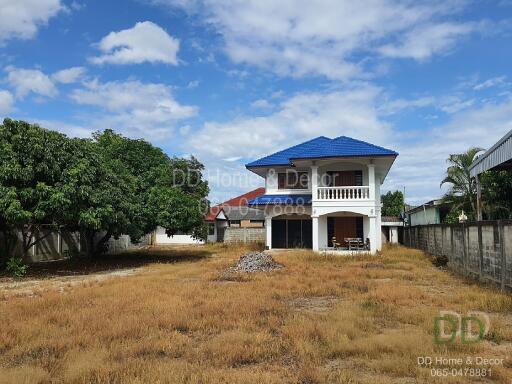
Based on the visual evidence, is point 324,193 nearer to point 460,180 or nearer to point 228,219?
point 460,180

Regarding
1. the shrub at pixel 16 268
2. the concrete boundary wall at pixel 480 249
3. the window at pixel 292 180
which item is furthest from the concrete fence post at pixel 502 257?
the shrub at pixel 16 268

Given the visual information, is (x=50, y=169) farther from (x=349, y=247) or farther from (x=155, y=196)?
(x=349, y=247)

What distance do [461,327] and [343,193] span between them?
13.6 meters

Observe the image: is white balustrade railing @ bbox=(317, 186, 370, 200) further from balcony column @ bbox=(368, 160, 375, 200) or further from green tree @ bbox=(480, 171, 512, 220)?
green tree @ bbox=(480, 171, 512, 220)

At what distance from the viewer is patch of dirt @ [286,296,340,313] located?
26.3ft

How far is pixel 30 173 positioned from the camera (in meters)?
12.8

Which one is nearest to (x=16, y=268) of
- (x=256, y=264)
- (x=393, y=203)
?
(x=256, y=264)

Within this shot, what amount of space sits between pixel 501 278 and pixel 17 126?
14.7 m

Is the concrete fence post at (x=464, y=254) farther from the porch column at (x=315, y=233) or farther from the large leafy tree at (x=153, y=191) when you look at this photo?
the large leafy tree at (x=153, y=191)

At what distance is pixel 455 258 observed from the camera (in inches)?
543

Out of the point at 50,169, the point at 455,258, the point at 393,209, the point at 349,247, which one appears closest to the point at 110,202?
the point at 50,169

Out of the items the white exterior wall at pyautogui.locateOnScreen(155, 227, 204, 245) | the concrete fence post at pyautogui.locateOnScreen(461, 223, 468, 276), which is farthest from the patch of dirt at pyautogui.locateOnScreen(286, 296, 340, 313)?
the white exterior wall at pyautogui.locateOnScreen(155, 227, 204, 245)

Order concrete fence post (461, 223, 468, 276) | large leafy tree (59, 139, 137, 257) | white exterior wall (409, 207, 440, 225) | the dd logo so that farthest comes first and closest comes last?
white exterior wall (409, 207, 440, 225) < large leafy tree (59, 139, 137, 257) < concrete fence post (461, 223, 468, 276) < the dd logo

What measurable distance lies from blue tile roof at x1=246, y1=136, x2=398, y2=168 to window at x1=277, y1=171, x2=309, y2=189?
2.89 ft
